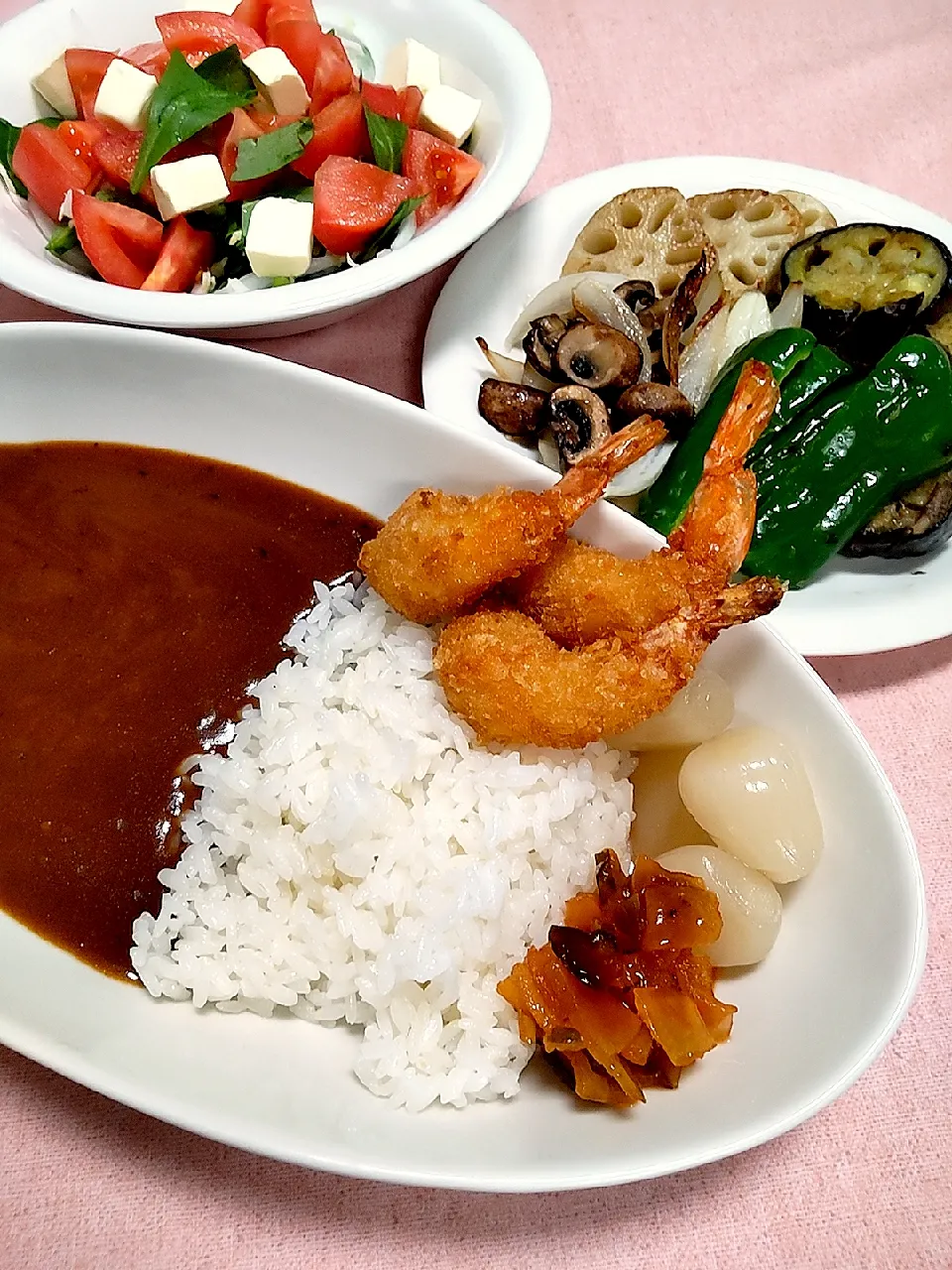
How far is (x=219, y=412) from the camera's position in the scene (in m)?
1.91

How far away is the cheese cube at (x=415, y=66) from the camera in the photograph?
92.1 inches

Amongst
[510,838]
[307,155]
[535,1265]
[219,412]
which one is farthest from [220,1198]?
[307,155]

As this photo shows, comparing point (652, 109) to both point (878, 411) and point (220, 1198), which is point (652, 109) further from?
point (220, 1198)

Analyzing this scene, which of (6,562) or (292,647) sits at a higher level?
(292,647)

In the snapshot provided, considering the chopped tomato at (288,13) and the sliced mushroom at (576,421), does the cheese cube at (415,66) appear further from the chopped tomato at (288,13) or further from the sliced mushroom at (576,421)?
the sliced mushroom at (576,421)

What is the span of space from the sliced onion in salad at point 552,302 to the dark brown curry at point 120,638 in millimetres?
622

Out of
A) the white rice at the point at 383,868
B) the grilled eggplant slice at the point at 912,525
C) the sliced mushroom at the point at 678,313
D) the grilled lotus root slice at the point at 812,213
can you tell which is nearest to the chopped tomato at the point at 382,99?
the sliced mushroom at the point at 678,313

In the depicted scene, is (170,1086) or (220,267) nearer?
(170,1086)

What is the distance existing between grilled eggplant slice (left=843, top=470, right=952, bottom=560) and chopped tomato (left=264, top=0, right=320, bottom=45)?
170cm

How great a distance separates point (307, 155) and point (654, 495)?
1.10m

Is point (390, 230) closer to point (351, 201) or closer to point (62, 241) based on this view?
point (351, 201)

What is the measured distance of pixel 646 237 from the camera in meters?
2.33

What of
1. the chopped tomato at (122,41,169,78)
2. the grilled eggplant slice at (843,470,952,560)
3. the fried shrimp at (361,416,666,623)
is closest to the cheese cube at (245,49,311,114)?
the chopped tomato at (122,41,169,78)

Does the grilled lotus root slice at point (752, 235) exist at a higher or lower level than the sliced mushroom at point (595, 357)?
higher
